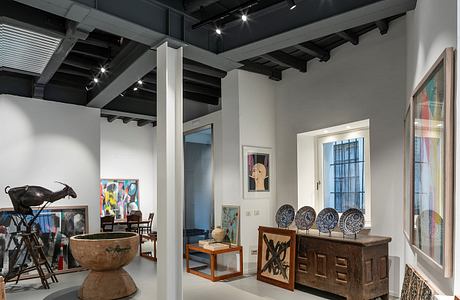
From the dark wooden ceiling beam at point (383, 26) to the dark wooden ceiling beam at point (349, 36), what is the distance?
0.36m

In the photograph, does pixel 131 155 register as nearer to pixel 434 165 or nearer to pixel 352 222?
pixel 352 222

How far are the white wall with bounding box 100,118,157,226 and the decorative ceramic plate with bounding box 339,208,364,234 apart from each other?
700 centimetres

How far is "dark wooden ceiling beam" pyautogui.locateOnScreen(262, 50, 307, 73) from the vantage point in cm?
543

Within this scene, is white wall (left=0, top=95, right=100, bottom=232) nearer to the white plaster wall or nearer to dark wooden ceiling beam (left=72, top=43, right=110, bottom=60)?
dark wooden ceiling beam (left=72, top=43, right=110, bottom=60)

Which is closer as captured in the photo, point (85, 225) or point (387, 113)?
point (387, 113)

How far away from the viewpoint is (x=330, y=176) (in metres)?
5.77

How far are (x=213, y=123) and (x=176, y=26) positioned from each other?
318 cm

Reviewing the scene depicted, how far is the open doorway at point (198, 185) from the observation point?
7.31 metres

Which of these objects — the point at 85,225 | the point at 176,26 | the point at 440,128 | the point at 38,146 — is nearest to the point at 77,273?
the point at 85,225

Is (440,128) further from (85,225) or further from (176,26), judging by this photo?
(85,225)

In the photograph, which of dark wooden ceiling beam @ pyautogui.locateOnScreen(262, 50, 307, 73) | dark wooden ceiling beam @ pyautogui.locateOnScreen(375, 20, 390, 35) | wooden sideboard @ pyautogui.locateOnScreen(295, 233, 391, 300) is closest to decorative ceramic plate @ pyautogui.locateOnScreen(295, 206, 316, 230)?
wooden sideboard @ pyautogui.locateOnScreen(295, 233, 391, 300)

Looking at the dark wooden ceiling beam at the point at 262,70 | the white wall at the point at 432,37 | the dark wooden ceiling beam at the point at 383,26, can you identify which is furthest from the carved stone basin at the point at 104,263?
the dark wooden ceiling beam at the point at 383,26

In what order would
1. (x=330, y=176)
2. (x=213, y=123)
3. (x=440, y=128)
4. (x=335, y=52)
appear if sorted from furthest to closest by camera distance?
(x=213, y=123), (x=330, y=176), (x=335, y=52), (x=440, y=128)

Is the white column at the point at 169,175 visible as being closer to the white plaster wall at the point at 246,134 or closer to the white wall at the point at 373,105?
the white plaster wall at the point at 246,134
